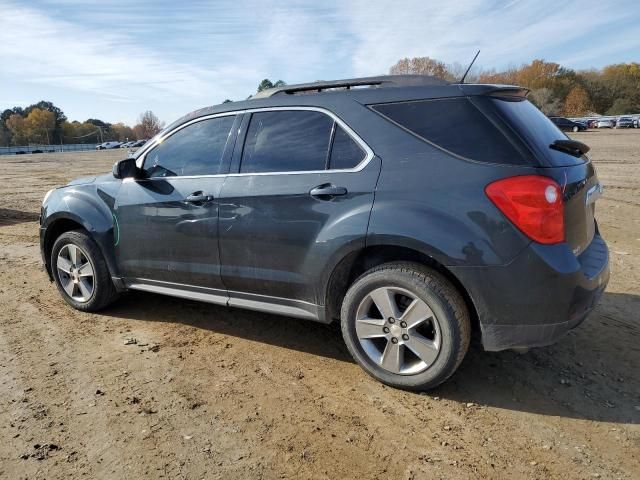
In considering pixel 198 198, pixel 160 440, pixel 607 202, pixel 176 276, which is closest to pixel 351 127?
pixel 198 198

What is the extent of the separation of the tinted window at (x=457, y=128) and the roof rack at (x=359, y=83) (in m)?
0.22

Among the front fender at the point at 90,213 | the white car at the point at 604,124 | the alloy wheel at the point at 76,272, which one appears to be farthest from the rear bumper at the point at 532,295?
the white car at the point at 604,124

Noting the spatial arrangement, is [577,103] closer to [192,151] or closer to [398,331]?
[192,151]

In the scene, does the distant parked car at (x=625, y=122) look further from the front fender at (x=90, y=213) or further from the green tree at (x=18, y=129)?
the green tree at (x=18, y=129)

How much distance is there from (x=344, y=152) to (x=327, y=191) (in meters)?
0.29

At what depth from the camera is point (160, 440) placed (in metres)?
2.62

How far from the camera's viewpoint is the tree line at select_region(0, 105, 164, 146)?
105m

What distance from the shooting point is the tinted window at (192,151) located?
376cm

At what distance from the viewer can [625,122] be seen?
171 feet

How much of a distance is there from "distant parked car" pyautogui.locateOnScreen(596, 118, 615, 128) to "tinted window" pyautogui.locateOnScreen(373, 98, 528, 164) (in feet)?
203

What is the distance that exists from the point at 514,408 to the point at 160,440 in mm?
2076

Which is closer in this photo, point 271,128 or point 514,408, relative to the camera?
point 514,408

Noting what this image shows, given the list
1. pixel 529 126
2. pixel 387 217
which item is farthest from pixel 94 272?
A: pixel 529 126

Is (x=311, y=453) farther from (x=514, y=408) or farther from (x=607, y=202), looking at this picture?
(x=607, y=202)
